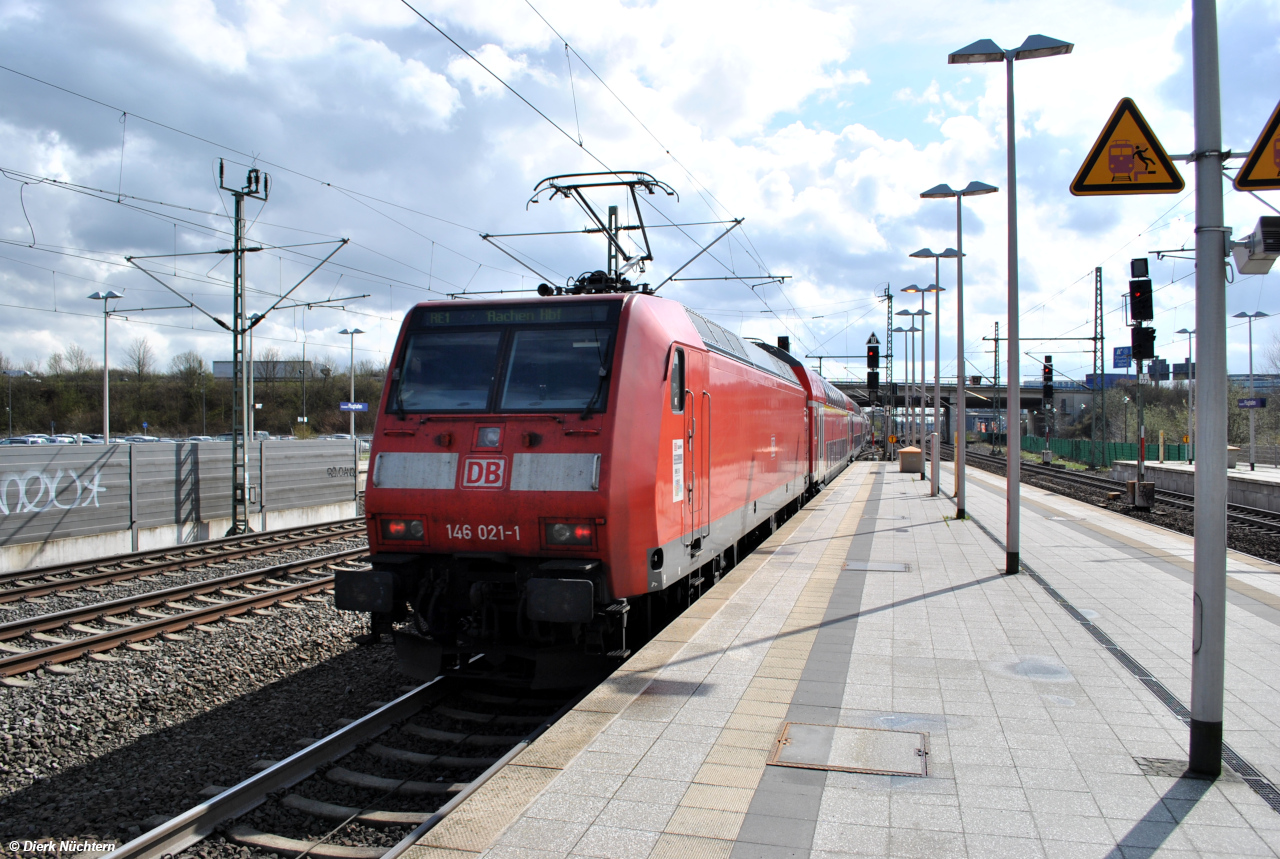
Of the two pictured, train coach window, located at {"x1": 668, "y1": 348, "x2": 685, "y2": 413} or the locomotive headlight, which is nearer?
the locomotive headlight

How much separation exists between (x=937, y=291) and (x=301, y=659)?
2165 centimetres

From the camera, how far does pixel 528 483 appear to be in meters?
6.29

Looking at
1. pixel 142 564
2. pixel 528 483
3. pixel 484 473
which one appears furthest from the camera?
pixel 142 564

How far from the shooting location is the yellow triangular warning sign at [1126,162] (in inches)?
194

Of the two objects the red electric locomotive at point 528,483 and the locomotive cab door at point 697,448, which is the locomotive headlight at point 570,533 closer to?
the red electric locomotive at point 528,483

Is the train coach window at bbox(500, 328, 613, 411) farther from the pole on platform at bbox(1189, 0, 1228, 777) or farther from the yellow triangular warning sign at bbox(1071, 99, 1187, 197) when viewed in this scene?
the pole on platform at bbox(1189, 0, 1228, 777)

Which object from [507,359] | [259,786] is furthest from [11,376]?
[259,786]

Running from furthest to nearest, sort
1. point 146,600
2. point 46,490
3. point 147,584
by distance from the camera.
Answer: point 46,490
point 147,584
point 146,600

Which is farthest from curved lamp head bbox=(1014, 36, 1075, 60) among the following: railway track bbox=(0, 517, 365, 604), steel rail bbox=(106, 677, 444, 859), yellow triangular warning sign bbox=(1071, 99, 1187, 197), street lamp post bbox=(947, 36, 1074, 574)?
railway track bbox=(0, 517, 365, 604)

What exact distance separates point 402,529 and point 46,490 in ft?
36.4

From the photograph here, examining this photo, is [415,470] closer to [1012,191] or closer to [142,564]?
[142,564]

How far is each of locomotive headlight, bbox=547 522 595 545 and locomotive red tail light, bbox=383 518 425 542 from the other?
3.61 feet

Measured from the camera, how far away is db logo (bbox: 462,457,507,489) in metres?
6.37

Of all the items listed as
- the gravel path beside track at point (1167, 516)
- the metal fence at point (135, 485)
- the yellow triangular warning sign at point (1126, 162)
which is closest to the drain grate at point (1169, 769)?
the yellow triangular warning sign at point (1126, 162)
